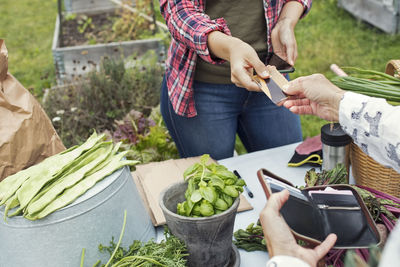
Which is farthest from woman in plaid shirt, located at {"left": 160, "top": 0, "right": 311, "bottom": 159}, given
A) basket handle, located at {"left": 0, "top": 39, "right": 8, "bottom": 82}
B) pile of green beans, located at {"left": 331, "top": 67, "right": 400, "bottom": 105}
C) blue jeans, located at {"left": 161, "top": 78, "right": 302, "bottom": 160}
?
basket handle, located at {"left": 0, "top": 39, "right": 8, "bottom": 82}

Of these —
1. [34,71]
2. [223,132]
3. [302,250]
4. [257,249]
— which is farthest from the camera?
[34,71]

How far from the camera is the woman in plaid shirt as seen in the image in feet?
4.65

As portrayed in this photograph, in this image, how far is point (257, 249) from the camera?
3.71ft

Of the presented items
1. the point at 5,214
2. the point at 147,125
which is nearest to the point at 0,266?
the point at 5,214

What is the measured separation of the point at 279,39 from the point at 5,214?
1086mm

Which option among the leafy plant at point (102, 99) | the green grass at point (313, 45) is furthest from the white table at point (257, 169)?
the green grass at point (313, 45)

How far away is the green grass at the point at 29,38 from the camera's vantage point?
429 centimetres

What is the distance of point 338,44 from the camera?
4.46 meters

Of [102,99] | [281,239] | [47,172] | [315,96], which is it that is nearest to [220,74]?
[315,96]

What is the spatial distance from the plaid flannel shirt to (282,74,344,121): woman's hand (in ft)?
1.22

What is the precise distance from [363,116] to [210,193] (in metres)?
0.37

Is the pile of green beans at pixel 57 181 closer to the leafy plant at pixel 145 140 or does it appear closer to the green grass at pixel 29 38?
the leafy plant at pixel 145 140

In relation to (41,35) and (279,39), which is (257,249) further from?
(41,35)

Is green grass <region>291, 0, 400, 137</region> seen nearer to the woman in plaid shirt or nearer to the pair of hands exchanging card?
the woman in plaid shirt
